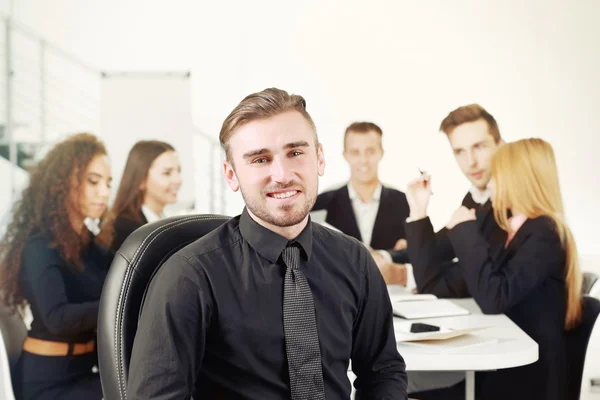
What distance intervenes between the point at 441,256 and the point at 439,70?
0.81 m

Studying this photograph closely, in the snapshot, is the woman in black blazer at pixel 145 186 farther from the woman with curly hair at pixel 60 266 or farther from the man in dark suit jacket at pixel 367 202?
the man in dark suit jacket at pixel 367 202

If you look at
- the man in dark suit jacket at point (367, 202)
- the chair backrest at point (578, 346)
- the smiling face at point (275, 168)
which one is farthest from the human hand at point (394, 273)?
the smiling face at point (275, 168)

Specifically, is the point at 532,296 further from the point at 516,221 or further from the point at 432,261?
the point at 432,261

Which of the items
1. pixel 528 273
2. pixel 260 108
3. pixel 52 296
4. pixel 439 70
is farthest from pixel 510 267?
pixel 52 296

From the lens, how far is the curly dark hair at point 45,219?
2787 mm

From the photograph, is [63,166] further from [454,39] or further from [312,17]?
[454,39]

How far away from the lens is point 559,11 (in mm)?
2844

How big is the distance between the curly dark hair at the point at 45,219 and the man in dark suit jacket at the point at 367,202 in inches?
42.4

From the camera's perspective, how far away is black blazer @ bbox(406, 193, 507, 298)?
9.14 feet

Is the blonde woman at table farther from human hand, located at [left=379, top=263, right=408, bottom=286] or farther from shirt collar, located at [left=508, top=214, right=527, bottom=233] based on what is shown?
human hand, located at [left=379, top=263, right=408, bottom=286]

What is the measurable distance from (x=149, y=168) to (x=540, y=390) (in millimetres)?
1923

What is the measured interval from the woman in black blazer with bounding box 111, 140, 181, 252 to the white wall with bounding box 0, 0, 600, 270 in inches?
21.7

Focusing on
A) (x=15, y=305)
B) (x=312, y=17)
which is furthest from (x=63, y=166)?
(x=312, y=17)

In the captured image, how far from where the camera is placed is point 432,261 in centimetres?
284
